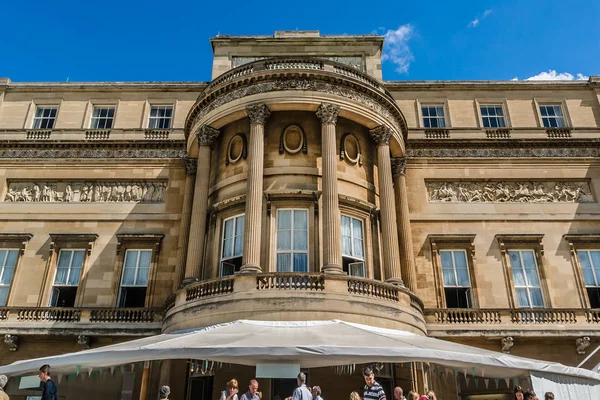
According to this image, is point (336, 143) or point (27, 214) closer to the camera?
point (336, 143)

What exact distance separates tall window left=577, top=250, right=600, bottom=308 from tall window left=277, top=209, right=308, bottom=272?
499 inches

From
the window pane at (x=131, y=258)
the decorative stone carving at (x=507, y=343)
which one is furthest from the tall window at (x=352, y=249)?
the window pane at (x=131, y=258)

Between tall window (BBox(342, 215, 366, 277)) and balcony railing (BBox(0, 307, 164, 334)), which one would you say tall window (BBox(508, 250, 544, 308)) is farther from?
balcony railing (BBox(0, 307, 164, 334))

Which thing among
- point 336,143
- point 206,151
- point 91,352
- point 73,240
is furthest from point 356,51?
point 91,352

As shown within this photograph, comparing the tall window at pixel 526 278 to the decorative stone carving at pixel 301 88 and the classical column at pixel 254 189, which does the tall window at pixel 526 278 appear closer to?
the decorative stone carving at pixel 301 88

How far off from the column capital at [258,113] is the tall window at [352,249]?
4888mm

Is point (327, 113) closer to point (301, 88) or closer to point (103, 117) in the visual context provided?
point (301, 88)

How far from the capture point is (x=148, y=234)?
22.1m

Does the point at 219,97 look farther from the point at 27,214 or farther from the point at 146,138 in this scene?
the point at 27,214

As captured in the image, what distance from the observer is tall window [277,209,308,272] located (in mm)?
17594

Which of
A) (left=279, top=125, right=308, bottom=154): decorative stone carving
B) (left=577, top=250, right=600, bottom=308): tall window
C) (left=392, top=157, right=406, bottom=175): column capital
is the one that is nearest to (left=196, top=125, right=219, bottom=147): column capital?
(left=279, top=125, right=308, bottom=154): decorative stone carving

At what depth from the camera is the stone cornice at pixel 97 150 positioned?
24031mm

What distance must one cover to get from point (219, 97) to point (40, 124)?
11619 millimetres

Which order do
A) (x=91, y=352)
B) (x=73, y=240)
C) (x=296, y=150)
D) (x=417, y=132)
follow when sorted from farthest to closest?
1. (x=417, y=132)
2. (x=73, y=240)
3. (x=296, y=150)
4. (x=91, y=352)
